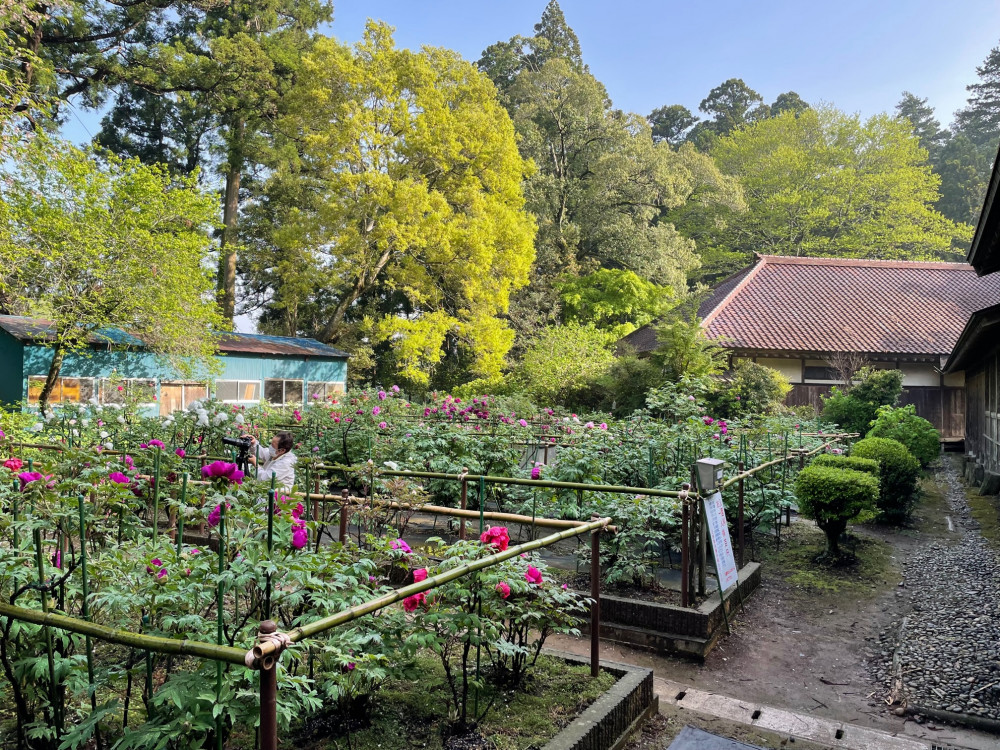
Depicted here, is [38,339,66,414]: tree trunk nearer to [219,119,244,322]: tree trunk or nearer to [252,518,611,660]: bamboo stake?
[219,119,244,322]: tree trunk

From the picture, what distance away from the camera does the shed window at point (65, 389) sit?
1542 centimetres

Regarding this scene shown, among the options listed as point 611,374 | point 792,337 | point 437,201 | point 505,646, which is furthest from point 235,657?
point 437,201

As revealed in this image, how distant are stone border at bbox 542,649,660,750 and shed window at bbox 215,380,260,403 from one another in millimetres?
18338

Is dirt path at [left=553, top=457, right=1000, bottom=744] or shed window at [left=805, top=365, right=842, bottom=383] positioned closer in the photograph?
dirt path at [left=553, top=457, right=1000, bottom=744]

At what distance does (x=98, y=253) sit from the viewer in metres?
14.2

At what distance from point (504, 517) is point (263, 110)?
1002 inches

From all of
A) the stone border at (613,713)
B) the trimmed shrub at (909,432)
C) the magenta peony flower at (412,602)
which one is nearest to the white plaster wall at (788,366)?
the trimmed shrub at (909,432)

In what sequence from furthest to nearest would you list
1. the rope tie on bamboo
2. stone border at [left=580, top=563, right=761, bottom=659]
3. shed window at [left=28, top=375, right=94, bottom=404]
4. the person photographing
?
shed window at [left=28, top=375, right=94, bottom=404]
the person photographing
stone border at [left=580, top=563, right=761, bottom=659]
the rope tie on bamboo

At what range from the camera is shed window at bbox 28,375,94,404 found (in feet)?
50.6

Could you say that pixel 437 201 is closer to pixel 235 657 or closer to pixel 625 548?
pixel 625 548

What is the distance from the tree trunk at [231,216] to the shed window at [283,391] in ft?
18.6

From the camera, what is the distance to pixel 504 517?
388 cm

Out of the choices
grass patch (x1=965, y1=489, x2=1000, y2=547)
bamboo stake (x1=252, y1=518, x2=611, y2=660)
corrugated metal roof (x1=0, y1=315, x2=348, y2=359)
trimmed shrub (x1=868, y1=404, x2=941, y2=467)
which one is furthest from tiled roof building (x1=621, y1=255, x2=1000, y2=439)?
bamboo stake (x1=252, y1=518, x2=611, y2=660)

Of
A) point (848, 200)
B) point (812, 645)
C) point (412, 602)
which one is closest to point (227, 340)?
point (812, 645)
